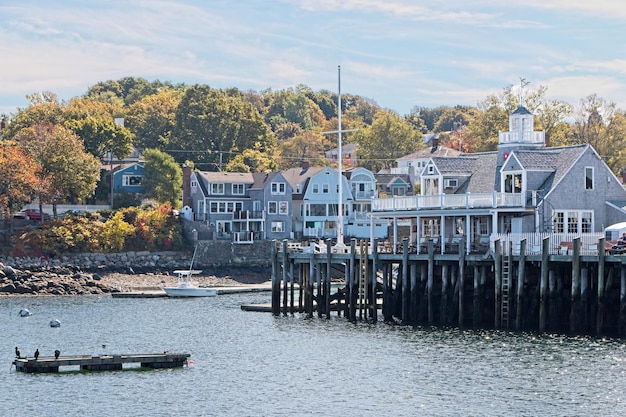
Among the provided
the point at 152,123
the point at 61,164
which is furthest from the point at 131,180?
the point at 152,123

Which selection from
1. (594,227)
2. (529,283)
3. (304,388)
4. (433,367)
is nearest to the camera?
(304,388)

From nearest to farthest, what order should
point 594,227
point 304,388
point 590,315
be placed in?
point 304,388 → point 590,315 → point 594,227

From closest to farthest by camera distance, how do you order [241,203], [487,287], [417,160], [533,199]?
1. [487,287]
2. [533,199]
3. [241,203]
4. [417,160]

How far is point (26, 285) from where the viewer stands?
96875mm

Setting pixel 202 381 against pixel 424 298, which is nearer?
pixel 202 381

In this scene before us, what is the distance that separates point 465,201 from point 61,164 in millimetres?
59720

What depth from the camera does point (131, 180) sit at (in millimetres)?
134750

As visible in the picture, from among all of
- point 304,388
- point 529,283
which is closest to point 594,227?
point 529,283

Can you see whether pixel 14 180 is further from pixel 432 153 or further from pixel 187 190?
pixel 432 153

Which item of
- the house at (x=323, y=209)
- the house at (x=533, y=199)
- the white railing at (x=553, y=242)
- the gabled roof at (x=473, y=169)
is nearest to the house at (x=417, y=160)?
the house at (x=323, y=209)

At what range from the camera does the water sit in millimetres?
44844

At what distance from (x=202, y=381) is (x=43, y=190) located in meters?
69.4

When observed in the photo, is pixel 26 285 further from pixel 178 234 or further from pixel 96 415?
pixel 96 415

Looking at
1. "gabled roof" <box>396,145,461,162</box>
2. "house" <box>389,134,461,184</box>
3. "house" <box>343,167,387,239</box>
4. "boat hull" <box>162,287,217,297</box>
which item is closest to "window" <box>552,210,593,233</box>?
"boat hull" <box>162,287,217,297</box>
